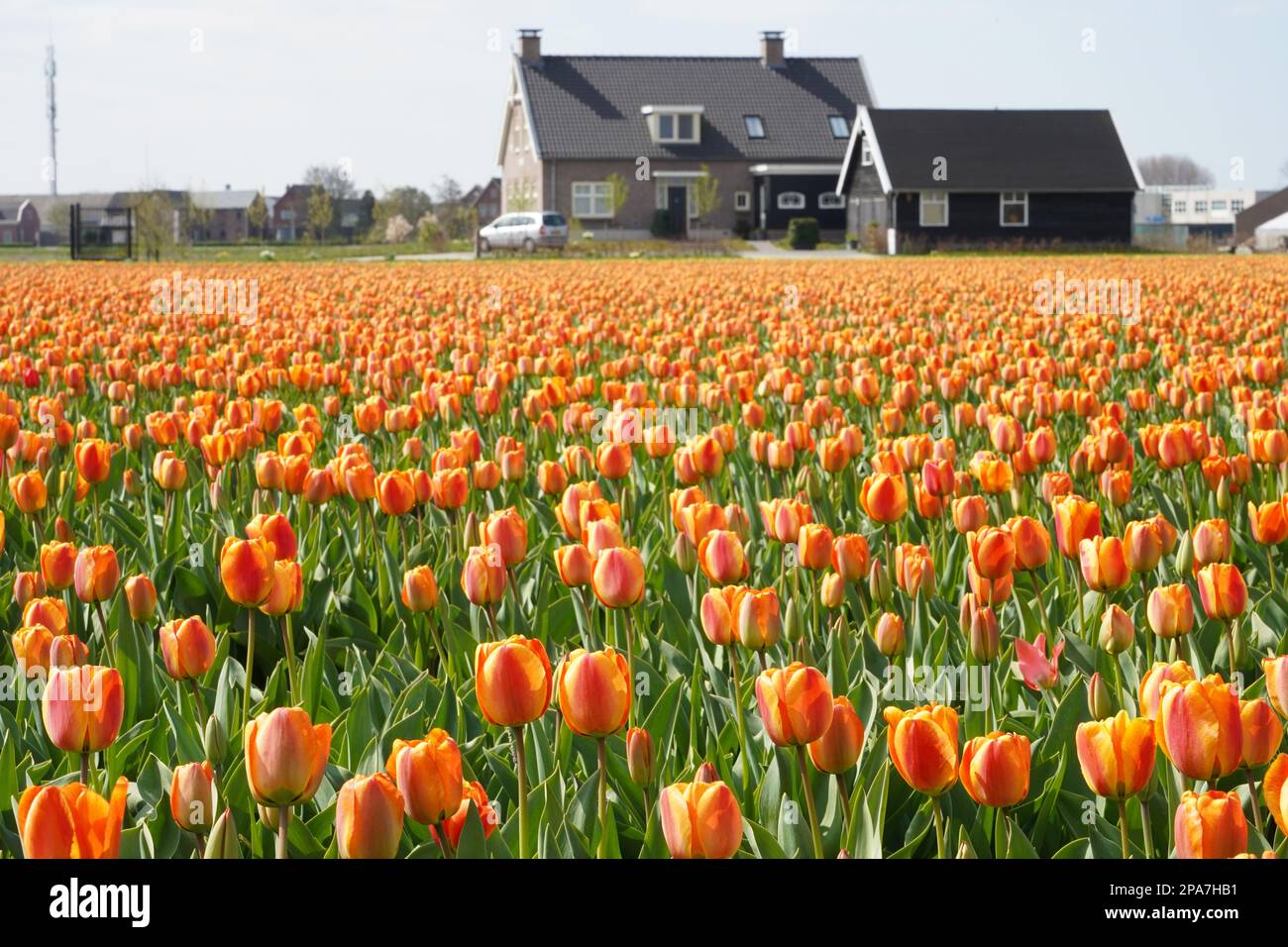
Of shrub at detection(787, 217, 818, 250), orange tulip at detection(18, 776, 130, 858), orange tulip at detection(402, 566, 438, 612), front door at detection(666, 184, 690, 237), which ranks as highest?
front door at detection(666, 184, 690, 237)

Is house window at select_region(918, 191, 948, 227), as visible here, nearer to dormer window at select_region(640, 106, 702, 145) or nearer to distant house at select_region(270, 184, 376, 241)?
dormer window at select_region(640, 106, 702, 145)

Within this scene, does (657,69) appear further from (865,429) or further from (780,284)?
(865,429)

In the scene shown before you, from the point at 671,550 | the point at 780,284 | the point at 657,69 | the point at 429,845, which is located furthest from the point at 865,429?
the point at 657,69

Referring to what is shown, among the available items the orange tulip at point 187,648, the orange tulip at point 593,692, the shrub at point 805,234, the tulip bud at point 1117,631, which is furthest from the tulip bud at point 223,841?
the shrub at point 805,234

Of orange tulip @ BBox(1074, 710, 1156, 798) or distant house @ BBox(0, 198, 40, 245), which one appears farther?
distant house @ BBox(0, 198, 40, 245)

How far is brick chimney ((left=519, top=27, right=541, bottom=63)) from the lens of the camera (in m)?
58.5

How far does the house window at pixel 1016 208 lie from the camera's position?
49125 mm

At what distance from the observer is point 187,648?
2.40m

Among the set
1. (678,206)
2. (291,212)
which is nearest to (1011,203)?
(678,206)

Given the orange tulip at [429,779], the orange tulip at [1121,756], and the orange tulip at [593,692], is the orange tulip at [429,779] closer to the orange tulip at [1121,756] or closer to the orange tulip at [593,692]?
the orange tulip at [593,692]

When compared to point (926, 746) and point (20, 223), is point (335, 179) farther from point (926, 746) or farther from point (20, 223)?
point (926, 746)

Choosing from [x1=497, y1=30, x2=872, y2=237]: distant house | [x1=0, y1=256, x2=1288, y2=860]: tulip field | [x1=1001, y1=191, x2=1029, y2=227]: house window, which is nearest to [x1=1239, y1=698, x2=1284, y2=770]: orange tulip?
[x1=0, y1=256, x2=1288, y2=860]: tulip field

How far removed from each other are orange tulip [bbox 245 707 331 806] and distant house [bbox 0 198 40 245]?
11150cm

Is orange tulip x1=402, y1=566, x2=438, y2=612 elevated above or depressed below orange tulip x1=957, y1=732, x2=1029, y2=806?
above
